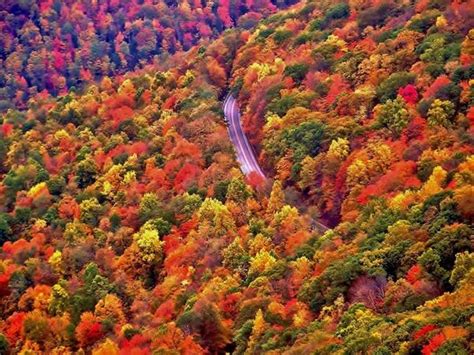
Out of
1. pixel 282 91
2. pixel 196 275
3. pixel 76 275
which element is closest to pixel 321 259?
pixel 196 275

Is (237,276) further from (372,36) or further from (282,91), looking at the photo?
(372,36)

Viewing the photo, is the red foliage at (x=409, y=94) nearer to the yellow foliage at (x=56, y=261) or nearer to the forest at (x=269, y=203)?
the forest at (x=269, y=203)

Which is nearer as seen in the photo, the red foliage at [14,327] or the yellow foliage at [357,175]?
the red foliage at [14,327]

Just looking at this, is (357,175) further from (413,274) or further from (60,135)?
(60,135)

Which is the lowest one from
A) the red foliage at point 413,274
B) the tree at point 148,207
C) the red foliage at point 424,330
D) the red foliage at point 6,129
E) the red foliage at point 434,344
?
the red foliage at point 413,274

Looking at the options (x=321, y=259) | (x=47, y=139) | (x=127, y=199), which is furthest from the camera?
(x=47, y=139)

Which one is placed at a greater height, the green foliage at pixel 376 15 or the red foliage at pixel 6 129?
the red foliage at pixel 6 129

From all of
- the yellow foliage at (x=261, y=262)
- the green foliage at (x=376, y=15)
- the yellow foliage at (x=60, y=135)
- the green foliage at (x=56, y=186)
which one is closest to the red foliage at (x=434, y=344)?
the yellow foliage at (x=261, y=262)
